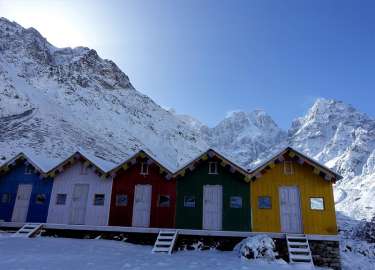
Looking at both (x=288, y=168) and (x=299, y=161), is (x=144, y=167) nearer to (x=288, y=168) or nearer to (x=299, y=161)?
(x=288, y=168)

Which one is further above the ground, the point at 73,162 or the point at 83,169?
the point at 73,162

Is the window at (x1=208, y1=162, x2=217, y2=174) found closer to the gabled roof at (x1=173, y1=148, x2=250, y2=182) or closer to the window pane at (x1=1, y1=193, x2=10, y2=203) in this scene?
the gabled roof at (x1=173, y1=148, x2=250, y2=182)

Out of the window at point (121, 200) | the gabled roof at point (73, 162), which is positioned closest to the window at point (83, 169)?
the gabled roof at point (73, 162)

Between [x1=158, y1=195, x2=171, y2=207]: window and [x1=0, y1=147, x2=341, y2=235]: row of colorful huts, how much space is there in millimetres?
71

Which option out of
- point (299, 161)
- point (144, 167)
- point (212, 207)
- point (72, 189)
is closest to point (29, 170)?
point (72, 189)

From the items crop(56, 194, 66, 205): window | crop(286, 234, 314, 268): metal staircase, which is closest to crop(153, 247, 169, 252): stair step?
crop(286, 234, 314, 268): metal staircase

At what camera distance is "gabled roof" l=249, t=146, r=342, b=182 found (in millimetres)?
19822

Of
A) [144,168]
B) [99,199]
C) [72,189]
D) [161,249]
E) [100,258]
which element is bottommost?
[100,258]

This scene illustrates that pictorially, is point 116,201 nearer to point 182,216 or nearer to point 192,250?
point 182,216

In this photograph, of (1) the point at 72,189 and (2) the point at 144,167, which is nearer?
(2) the point at 144,167

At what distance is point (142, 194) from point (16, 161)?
11.1 m

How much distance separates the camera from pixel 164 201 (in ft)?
73.6

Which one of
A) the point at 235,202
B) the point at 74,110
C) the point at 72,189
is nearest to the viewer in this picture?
the point at 235,202

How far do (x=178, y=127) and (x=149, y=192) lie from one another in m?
118
